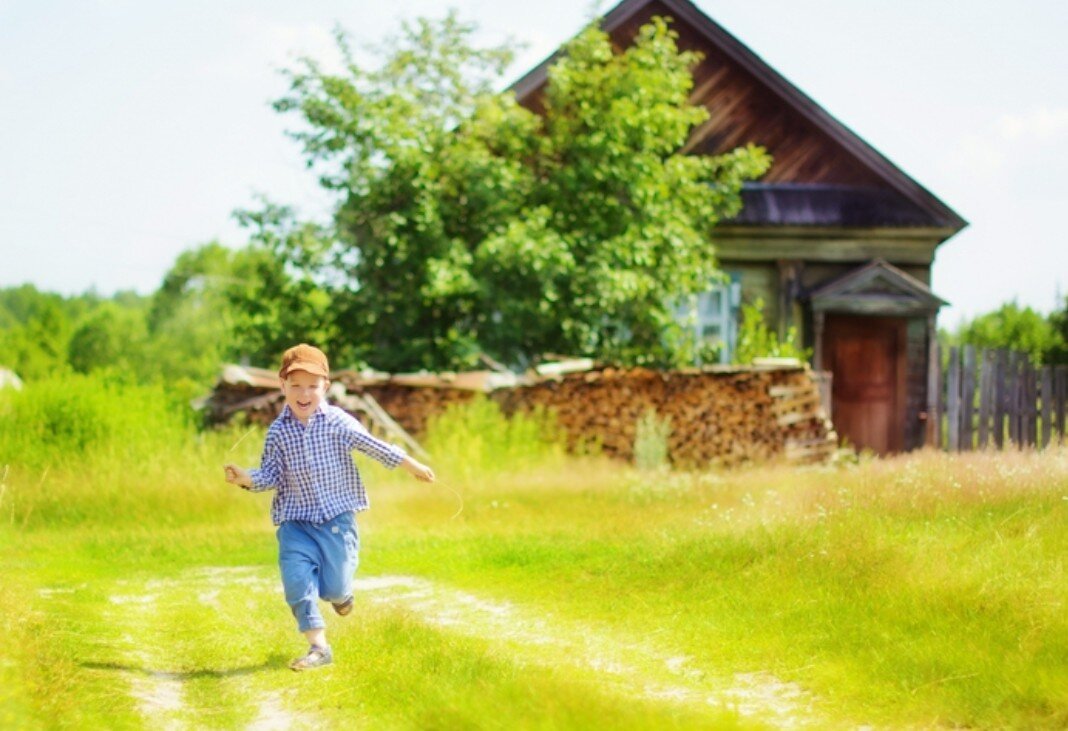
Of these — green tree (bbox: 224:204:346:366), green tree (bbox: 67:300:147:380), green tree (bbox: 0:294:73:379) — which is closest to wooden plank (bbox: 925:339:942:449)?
green tree (bbox: 224:204:346:366)

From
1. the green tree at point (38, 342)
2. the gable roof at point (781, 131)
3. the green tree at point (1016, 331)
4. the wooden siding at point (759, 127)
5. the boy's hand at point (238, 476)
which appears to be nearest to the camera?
the boy's hand at point (238, 476)

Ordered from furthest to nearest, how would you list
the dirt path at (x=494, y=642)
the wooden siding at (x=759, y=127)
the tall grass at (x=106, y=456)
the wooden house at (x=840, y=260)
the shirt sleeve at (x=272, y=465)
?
the wooden siding at (x=759, y=127) → the wooden house at (x=840, y=260) → the tall grass at (x=106, y=456) → the shirt sleeve at (x=272, y=465) → the dirt path at (x=494, y=642)

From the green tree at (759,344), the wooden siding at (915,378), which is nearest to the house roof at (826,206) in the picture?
the green tree at (759,344)

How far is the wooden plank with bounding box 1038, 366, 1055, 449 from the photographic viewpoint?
16.9 m

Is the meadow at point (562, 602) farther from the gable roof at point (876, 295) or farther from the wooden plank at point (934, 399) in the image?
the gable roof at point (876, 295)

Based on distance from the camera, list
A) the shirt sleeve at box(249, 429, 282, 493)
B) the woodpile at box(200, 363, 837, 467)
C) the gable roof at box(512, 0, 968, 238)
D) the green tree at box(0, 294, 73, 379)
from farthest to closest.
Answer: the green tree at box(0, 294, 73, 379)
the gable roof at box(512, 0, 968, 238)
the woodpile at box(200, 363, 837, 467)
the shirt sleeve at box(249, 429, 282, 493)

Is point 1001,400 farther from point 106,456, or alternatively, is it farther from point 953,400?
point 106,456

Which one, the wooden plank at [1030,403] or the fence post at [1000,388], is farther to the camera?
the wooden plank at [1030,403]

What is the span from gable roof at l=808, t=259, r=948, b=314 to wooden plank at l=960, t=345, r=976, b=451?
1.27 m

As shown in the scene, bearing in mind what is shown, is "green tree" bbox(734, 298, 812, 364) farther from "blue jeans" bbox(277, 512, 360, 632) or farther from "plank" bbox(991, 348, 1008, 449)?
"blue jeans" bbox(277, 512, 360, 632)

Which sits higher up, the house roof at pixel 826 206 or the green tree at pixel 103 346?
the house roof at pixel 826 206

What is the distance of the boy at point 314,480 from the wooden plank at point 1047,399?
13.3m

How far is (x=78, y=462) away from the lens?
12047 millimetres

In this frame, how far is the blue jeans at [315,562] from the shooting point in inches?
231
